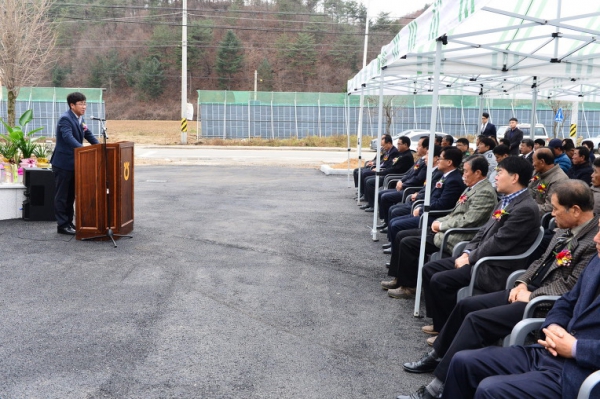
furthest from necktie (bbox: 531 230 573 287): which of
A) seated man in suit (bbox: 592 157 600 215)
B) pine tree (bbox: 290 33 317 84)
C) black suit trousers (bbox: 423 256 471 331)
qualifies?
pine tree (bbox: 290 33 317 84)

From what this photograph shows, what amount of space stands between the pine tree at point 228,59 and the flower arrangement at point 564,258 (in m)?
69.2

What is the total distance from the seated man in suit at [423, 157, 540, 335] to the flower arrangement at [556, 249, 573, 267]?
29.9 inches

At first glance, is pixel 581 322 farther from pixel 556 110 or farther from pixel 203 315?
pixel 556 110

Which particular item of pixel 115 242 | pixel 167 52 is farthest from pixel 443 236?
pixel 167 52

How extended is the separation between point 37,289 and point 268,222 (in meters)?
4.37

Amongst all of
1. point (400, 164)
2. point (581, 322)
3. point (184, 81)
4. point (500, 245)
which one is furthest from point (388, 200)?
point (184, 81)

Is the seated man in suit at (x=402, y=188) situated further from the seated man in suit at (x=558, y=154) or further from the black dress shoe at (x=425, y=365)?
the black dress shoe at (x=425, y=365)

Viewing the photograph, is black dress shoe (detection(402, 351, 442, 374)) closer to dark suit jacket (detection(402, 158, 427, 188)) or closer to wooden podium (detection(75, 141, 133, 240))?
dark suit jacket (detection(402, 158, 427, 188))

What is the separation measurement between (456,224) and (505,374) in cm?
258

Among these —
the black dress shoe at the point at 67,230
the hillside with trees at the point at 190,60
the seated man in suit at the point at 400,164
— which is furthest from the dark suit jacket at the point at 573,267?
the hillside with trees at the point at 190,60

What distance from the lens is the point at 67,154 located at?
8109 millimetres

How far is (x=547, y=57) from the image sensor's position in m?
7.97

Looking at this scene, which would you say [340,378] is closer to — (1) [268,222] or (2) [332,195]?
(1) [268,222]

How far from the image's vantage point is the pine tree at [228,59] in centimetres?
7044
